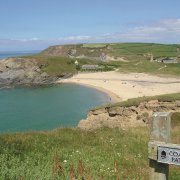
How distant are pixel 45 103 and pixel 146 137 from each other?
184ft

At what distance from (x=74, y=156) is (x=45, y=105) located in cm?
5781

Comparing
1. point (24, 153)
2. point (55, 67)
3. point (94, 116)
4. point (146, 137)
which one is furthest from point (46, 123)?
point (55, 67)

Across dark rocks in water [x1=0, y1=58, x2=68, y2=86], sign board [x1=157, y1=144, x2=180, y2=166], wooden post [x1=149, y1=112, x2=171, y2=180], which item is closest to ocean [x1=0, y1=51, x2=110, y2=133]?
dark rocks in water [x1=0, y1=58, x2=68, y2=86]

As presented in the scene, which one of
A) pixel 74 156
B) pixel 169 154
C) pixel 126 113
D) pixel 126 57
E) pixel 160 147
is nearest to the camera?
pixel 169 154

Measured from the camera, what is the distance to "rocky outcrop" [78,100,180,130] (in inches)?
1139

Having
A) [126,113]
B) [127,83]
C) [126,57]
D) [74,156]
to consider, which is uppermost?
[74,156]

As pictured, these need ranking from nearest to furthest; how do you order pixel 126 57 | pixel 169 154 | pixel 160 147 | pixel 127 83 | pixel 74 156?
1. pixel 169 154
2. pixel 160 147
3. pixel 74 156
4. pixel 127 83
5. pixel 126 57

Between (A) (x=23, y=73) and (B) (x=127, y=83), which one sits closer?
(B) (x=127, y=83)

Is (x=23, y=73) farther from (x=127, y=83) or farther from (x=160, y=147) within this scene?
(x=160, y=147)

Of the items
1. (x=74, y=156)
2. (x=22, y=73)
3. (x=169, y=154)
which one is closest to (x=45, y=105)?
(x=22, y=73)

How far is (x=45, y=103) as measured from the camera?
69.7 meters

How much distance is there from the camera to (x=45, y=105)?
222 ft

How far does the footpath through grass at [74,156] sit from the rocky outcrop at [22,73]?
8349 cm

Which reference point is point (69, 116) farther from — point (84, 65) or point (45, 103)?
point (84, 65)
